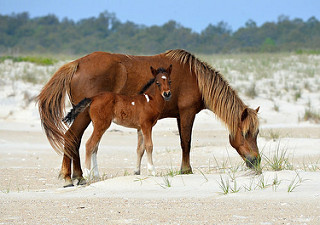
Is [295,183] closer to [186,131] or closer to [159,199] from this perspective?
[159,199]

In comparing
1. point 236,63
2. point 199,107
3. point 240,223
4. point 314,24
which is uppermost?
Result: point 314,24

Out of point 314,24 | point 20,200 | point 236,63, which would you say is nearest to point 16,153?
point 20,200

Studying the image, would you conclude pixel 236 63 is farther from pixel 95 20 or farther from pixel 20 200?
pixel 95 20

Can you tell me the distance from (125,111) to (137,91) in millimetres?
663

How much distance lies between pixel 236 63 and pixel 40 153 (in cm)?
1910

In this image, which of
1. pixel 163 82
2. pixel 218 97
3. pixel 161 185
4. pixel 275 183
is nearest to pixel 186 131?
pixel 218 97

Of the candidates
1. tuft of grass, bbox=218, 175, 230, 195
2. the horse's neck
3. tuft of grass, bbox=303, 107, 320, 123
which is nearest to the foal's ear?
the horse's neck

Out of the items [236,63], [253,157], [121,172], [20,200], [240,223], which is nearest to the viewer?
[240,223]

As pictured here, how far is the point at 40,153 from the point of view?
45.4 ft

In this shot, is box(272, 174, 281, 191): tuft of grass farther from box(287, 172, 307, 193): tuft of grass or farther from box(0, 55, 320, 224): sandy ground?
box(287, 172, 307, 193): tuft of grass

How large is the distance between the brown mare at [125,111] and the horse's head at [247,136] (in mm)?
1525

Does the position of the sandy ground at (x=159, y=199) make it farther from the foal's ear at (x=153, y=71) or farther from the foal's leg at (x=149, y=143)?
the foal's ear at (x=153, y=71)

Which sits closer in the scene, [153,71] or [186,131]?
[153,71]

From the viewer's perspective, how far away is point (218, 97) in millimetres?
9312
